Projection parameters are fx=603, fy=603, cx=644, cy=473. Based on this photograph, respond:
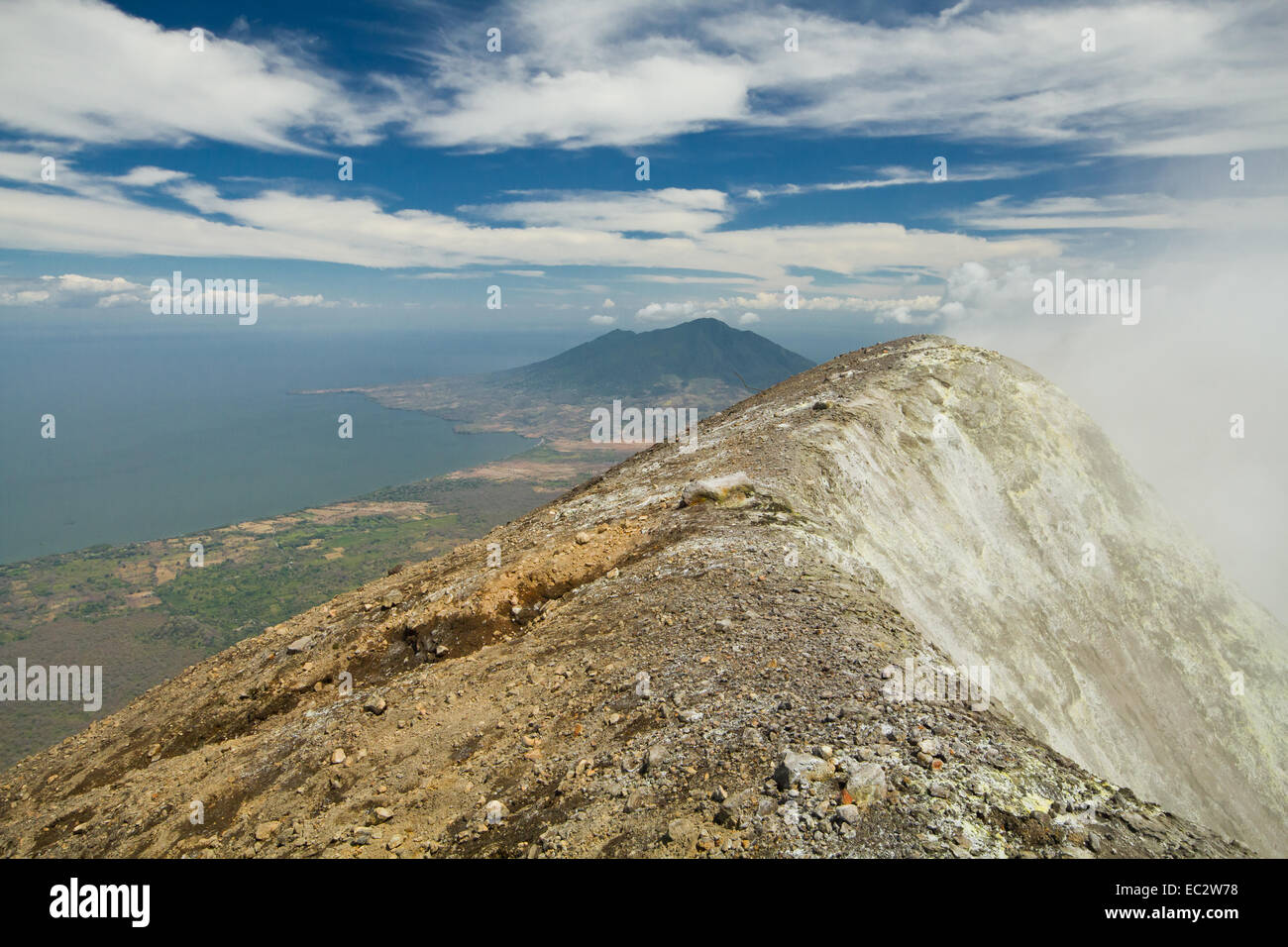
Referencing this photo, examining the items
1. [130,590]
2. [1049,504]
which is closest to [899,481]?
[1049,504]

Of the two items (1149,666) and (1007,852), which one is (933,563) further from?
(1007,852)

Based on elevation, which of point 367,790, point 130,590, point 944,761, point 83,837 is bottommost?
point 130,590

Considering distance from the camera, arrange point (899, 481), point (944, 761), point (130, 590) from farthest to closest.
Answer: point (130, 590), point (899, 481), point (944, 761)

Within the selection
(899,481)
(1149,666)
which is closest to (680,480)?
(899,481)

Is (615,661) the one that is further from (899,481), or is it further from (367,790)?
(899,481)

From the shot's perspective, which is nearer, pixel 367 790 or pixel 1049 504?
pixel 367 790

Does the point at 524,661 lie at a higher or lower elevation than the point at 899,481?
lower
